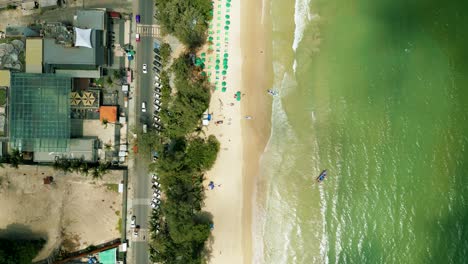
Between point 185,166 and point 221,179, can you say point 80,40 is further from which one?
point 221,179

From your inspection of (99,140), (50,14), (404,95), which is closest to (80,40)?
(50,14)

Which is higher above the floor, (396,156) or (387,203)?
(396,156)

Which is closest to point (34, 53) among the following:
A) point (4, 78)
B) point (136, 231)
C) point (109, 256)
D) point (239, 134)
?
point (4, 78)

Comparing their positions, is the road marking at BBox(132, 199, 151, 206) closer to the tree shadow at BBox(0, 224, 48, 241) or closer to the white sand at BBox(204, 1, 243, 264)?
the white sand at BBox(204, 1, 243, 264)

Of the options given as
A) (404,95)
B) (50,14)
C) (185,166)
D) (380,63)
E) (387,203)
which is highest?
(50,14)

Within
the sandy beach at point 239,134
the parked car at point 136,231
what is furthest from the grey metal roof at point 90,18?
the parked car at point 136,231

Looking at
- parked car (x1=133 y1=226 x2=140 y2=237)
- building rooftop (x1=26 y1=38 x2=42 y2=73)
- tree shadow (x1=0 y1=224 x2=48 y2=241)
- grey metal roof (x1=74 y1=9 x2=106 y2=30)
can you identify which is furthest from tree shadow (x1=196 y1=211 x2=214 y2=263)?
building rooftop (x1=26 y1=38 x2=42 y2=73)

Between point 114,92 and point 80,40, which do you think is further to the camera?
point 114,92
